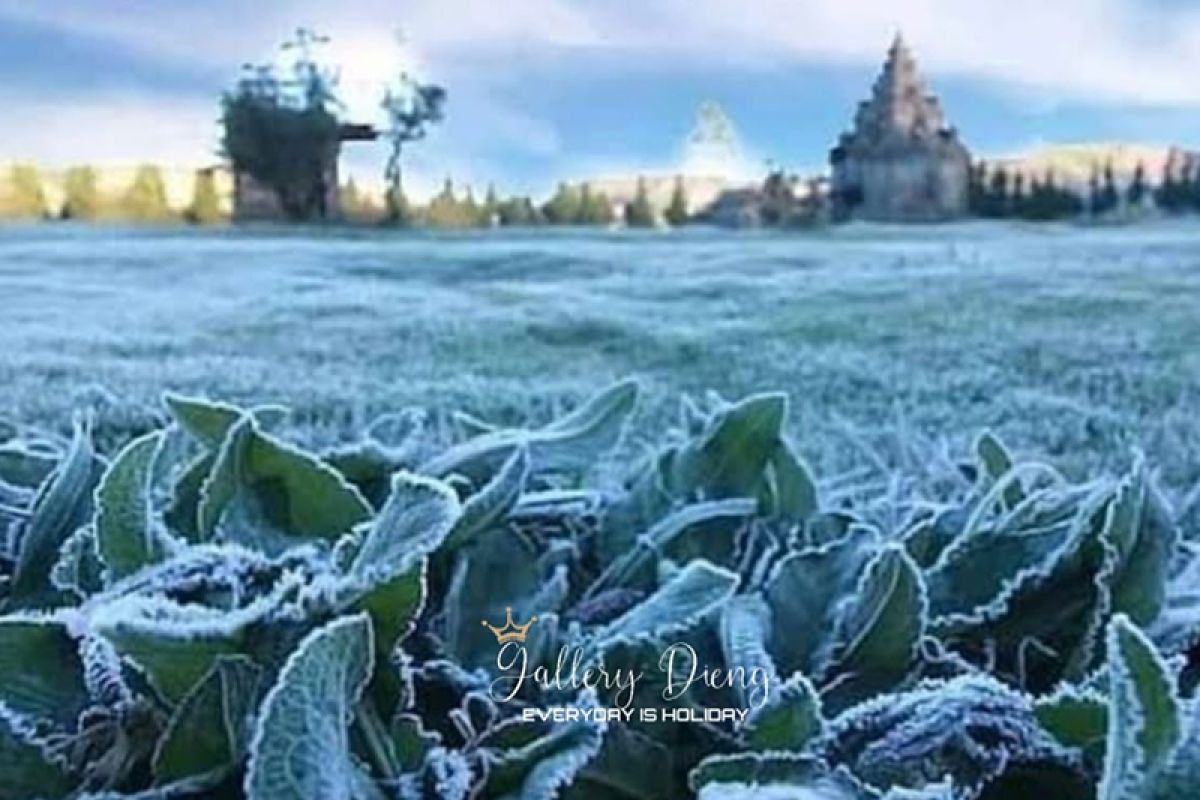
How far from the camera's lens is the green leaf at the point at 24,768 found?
10.8 inches

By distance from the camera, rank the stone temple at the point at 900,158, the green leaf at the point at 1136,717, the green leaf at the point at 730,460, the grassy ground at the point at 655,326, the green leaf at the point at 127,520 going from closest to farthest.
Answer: the green leaf at the point at 1136,717, the green leaf at the point at 127,520, the green leaf at the point at 730,460, the grassy ground at the point at 655,326, the stone temple at the point at 900,158

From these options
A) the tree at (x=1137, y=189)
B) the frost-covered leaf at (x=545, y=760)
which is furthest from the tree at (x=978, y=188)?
the frost-covered leaf at (x=545, y=760)

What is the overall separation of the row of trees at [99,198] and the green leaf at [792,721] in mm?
902

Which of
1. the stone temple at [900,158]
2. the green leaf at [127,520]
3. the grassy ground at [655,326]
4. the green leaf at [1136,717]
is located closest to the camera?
the green leaf at [1136,717]

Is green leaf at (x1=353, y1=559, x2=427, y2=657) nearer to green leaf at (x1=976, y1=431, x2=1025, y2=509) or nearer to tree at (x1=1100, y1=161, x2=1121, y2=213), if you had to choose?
green leaf at (x1=976, y1=431, x2=1025, y2=509)

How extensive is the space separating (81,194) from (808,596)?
877 millimetres

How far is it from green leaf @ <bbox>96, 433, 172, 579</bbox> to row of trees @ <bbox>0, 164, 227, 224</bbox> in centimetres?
81

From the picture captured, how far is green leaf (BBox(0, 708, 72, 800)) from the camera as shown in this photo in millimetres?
275

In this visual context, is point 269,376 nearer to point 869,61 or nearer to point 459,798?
point 869,61

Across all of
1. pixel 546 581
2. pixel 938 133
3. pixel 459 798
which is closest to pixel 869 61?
pixel 938 133

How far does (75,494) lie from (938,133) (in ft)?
2.92

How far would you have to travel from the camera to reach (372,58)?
3.59 ft

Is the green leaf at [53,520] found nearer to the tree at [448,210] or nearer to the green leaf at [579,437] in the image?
the green leaf at [579,437]

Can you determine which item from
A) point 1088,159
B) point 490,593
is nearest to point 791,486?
point 490,593
